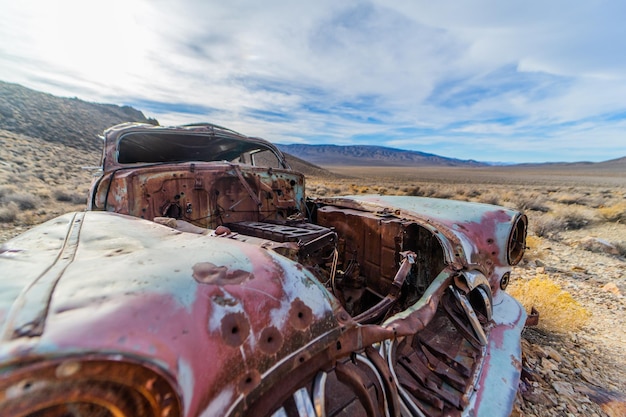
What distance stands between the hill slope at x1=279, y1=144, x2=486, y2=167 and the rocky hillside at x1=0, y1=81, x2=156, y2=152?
119 metres

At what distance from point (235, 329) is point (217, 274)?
0.64 feet

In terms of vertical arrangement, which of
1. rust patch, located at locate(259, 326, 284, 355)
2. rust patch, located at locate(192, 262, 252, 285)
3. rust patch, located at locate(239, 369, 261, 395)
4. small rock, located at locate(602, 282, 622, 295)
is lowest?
small rock, located at locate(602, 282, 622, 295)

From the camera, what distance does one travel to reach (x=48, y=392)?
688mm

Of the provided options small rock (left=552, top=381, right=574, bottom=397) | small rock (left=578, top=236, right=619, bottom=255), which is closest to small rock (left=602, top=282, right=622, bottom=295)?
small rock (left=578, top=236, right=619, bottom=255)

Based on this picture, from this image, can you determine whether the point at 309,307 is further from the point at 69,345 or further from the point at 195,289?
the point at 69,345

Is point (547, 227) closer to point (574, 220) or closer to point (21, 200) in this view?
point (574, 220)

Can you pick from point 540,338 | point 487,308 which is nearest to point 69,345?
point 487,308

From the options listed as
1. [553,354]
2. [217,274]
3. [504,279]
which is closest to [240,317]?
[217,274]

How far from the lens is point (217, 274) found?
1.07 metres

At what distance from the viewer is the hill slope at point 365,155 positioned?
513 feet

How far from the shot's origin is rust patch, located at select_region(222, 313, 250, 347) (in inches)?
37.6

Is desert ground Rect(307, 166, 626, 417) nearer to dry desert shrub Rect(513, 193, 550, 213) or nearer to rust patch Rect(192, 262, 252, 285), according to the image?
rust patch Rect(192, 262, 252, 285)

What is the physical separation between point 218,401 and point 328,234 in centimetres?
147

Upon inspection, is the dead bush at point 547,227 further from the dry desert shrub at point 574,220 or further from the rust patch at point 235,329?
the rust patch at point 235,329
